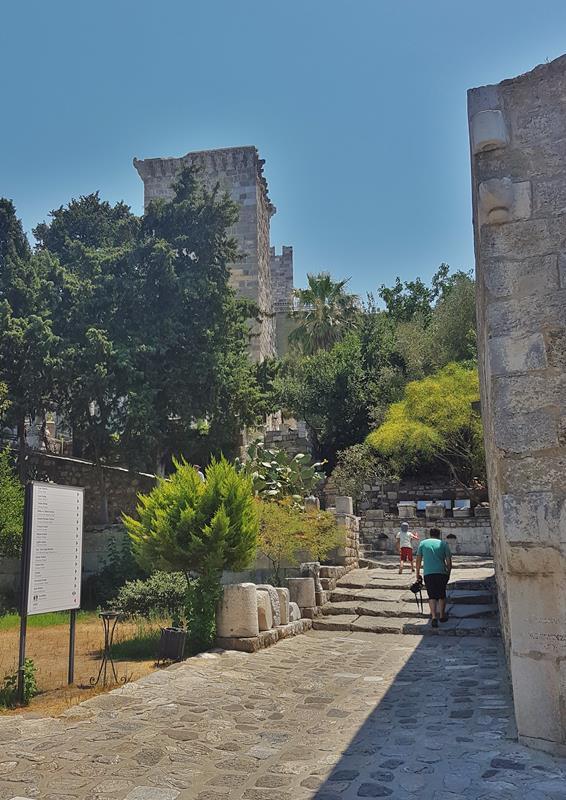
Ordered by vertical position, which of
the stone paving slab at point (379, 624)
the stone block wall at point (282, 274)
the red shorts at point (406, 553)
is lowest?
the stone paving slab at point (379, 624)

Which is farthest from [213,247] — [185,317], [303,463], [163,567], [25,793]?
[25,793]

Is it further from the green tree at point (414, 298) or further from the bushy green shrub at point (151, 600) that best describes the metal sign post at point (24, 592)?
the green tree at point (414, 298)

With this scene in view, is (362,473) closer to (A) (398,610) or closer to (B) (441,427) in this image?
(B) (441,427)

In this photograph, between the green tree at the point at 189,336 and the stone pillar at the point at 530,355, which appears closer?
the stone pillar at the point at 530,355

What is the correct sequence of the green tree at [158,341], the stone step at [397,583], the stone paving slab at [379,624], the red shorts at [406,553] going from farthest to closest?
Result: 1. the green tree at [158,341]
2. the red shorts at [406,553]
3. the stone step at [397,583]
4. the stone paving slab at [379,624]

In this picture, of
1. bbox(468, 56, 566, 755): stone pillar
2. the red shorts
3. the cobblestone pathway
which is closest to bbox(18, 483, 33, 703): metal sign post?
the cobblestone pathway

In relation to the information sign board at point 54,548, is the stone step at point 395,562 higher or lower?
lower

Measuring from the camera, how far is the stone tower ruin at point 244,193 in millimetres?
30953

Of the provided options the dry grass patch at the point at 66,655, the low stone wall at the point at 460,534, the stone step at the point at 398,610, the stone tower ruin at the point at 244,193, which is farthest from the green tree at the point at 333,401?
the dry grass patch at the point at 66,655

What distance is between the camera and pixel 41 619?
11.9 meters

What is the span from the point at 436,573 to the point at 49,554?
18.1 feet

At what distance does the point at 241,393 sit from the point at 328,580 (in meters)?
9.52

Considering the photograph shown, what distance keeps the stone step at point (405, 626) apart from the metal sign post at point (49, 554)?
4.63 meters

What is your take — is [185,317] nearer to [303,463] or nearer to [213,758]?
[303,463]
